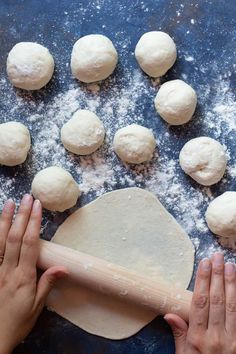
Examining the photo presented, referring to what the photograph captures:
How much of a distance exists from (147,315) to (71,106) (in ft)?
2.14

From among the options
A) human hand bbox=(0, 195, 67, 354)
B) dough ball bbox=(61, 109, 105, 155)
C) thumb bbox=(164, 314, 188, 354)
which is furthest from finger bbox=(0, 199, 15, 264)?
thumb bbox=(164, 314, 188, 354)

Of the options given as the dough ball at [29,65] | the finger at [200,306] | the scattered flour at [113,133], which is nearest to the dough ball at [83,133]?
the scattered flour at [113,133]

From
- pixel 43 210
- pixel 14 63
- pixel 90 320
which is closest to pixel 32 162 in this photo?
pixel 43 210

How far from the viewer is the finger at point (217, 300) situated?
5.64ft

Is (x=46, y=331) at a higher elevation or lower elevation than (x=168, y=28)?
lower

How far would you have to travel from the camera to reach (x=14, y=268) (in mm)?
1772

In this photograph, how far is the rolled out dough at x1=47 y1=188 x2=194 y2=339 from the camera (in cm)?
183

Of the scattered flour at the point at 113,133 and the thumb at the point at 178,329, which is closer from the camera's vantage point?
the thumb at the point at 178,329

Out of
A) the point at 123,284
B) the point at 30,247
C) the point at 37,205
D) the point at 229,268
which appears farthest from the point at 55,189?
the point at 229,268

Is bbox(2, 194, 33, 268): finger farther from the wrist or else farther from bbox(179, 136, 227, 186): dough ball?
bbox(179, 136, 227, 186): dough ball

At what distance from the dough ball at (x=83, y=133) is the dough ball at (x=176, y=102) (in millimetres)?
188

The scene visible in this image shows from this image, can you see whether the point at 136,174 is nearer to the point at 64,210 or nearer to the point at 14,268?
the point at 64,210

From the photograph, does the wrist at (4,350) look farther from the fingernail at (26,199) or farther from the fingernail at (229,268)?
the fingernail at (229,268)

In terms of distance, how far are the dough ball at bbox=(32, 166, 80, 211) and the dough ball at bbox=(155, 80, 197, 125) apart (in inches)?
13.1
